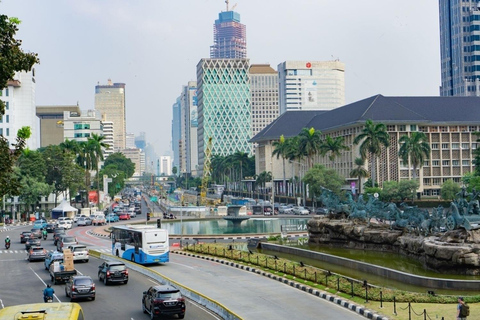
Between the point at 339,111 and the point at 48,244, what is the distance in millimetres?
93882

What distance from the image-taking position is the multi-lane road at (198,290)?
28031 millimetres

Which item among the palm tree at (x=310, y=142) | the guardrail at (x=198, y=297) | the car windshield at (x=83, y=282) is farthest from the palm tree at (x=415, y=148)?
the car windshield at (x=83, y=282)

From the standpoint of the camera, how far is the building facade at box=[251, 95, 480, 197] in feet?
404

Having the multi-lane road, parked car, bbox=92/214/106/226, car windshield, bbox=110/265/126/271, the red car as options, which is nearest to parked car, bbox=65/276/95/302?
the multi-lane road

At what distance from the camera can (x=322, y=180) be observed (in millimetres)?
110125

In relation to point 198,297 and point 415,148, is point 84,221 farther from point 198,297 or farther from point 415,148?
Result: point 198,297

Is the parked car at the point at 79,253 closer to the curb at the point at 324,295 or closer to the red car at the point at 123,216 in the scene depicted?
the curb at the point at 324,295

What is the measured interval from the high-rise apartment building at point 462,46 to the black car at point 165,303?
170308 mm

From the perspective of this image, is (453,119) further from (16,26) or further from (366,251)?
(16,26)

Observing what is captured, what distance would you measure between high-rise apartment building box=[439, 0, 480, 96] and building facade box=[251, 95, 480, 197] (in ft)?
175

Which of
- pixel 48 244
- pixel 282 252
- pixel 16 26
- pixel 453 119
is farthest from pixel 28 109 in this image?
pixel 16 26

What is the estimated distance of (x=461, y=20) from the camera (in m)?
182

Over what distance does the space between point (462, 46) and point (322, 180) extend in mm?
96615

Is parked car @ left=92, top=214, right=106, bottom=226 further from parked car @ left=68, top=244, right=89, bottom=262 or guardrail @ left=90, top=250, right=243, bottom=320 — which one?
guardrail @ left=90, top=250, right=243, bottom=320
